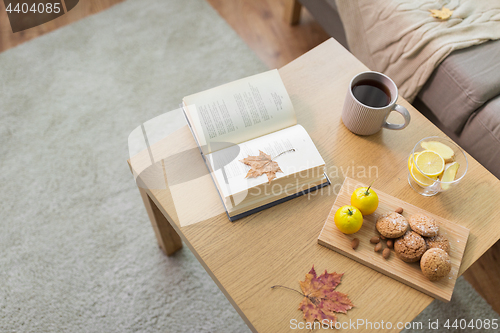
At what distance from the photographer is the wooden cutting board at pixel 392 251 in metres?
0.76

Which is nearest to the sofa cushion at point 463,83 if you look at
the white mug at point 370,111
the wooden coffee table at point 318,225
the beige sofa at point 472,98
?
the beige sofa at point 472,98

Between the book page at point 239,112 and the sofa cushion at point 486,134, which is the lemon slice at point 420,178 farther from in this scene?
the sofa cushion at point 486,134

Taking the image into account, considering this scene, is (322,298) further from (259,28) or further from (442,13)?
(259,28)

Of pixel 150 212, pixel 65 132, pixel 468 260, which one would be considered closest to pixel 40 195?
pixel 65 132

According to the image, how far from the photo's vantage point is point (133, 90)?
1664 mm

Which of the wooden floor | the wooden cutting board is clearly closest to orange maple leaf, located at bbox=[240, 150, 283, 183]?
the wooden cutting board

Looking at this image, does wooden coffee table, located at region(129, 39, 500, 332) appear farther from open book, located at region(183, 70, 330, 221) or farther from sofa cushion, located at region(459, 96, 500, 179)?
sofa cushion, located at region(459, 96, 500, 179)

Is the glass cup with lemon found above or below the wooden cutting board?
above

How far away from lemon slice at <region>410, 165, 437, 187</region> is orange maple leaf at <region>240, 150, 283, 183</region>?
0.31 metres

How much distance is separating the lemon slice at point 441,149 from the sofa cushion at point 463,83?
0.38 meters

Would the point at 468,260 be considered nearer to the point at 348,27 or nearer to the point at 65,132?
the point at 348,27

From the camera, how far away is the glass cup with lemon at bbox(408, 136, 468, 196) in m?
0.84

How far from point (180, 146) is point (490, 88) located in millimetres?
940

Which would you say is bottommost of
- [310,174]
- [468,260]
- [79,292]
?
[79,292]
